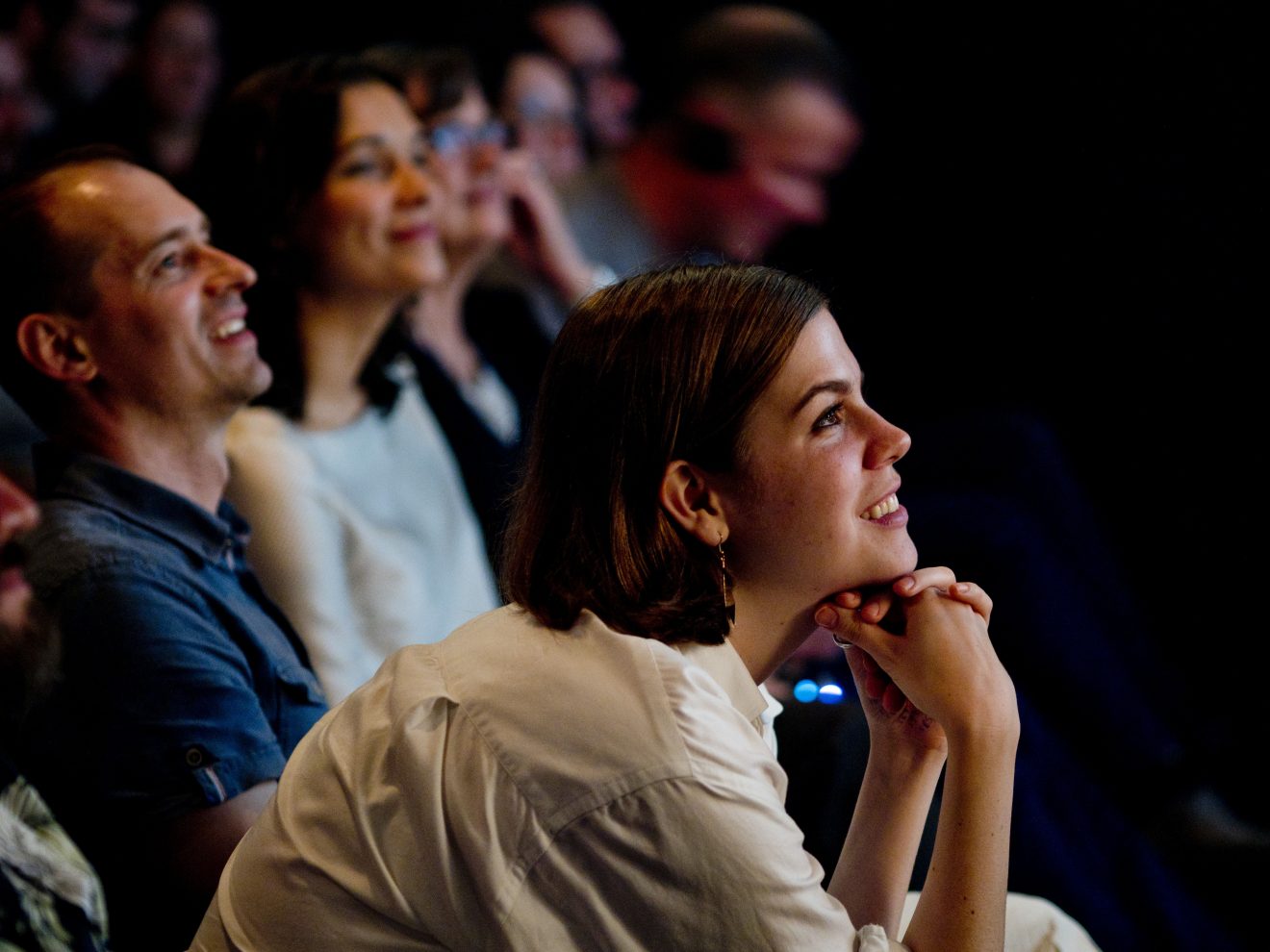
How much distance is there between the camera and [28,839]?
126 centimetres

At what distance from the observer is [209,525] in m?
1.63

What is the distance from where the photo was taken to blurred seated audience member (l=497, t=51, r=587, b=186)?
3.34 meters

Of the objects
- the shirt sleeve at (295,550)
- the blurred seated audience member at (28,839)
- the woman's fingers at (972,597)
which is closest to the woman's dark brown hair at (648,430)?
the woman's fingers at (972,597)

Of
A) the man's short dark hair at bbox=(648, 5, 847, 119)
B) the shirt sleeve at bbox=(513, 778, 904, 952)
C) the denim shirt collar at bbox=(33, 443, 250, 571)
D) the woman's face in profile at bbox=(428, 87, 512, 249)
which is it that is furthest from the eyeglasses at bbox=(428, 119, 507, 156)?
the shirt sleeve at bbox=(513, 778, 904, 952)

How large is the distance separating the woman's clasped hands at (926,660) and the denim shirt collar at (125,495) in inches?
30.4

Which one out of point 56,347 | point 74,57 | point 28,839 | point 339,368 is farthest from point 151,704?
point 74,57

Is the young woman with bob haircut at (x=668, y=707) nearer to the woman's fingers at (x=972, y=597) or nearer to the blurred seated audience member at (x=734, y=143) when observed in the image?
the woman's fingers at (x=972, y=597)

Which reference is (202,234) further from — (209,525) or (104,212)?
(209,525)

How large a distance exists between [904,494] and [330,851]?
1785mm

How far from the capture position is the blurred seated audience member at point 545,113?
11.0 ft

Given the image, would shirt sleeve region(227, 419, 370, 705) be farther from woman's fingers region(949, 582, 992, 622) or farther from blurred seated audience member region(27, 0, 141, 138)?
woman's fingers region(949, 582, 992, 622)

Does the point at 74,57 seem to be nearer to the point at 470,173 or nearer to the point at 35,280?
the point at 470,173

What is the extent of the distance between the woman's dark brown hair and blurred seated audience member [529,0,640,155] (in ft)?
7.97

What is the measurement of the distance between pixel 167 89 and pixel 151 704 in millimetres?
1626
